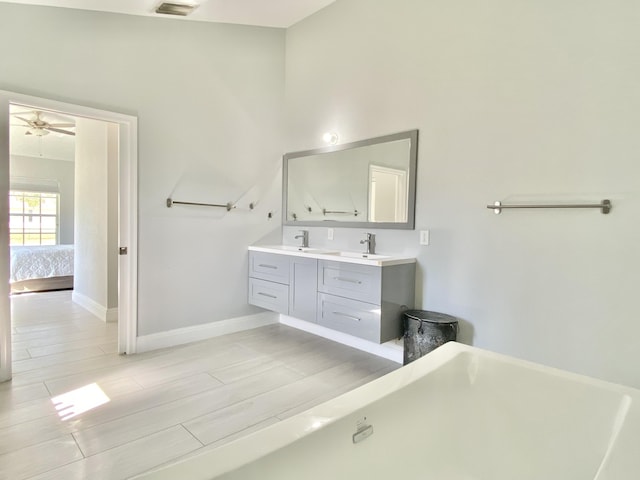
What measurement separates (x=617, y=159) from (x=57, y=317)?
5.32 m

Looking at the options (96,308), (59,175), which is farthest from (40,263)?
(59,175)

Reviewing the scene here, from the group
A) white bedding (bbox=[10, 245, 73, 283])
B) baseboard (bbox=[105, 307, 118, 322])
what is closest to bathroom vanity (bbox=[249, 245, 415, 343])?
baseboard (bbox=[105, 307, 118, 322])

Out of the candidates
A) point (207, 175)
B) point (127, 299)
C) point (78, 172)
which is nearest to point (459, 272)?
point (207, 175)

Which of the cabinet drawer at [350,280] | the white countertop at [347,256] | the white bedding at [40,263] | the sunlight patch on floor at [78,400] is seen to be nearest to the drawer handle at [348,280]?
the cabinet drawer at [350,280]

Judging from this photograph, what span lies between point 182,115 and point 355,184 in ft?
5.64

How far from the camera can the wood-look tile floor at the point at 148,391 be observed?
178 centimetres

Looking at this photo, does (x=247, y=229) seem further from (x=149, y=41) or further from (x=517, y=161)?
(x=517, y=161)

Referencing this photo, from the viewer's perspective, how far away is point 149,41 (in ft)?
10.2

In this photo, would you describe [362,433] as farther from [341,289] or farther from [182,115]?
[182,115]

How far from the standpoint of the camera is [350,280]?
290 centimetres

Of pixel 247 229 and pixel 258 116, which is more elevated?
pixel 258 116

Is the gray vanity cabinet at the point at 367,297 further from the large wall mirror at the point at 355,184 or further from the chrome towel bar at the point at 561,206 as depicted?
the chrome towel bar at the point at 561,206

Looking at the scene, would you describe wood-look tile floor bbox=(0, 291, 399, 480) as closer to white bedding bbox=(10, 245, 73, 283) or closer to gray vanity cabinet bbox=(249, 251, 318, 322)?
gray vanity cabinet bbox=(249, 251, 318, 322)

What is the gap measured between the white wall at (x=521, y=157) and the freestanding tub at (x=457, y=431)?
87 cm
